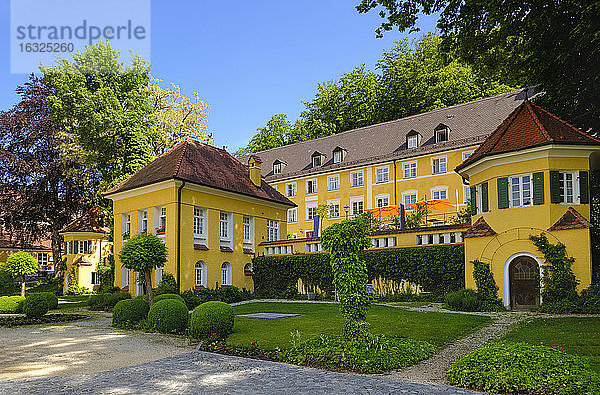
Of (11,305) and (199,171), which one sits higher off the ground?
(199,171)

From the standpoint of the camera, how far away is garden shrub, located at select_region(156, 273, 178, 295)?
73.8 ft

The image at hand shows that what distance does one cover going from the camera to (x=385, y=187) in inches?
1570

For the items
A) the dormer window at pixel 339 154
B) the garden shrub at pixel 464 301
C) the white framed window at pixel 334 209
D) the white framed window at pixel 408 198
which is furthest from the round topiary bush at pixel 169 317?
the dormer window at pixel 339 154

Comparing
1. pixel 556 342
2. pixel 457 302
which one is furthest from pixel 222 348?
pixel 457 302

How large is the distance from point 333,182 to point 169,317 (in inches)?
1176

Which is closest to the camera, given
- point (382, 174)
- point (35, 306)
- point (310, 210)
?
point (35, 306)

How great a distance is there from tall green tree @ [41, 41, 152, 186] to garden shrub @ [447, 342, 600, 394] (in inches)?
1028

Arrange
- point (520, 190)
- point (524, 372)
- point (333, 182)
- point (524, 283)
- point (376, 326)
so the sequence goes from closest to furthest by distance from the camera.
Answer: point (524, 372)
point (376, 326)
point (524, 283)
point (520, 190)
point (333, 182)

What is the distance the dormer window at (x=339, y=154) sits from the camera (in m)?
43.5

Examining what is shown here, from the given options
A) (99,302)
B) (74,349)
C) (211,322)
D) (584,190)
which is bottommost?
(99,302)

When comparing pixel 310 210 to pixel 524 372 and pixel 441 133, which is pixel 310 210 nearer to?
pixel 441 133

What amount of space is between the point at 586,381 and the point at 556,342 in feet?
11.9

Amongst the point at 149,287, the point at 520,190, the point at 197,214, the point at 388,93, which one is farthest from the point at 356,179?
the point at 149,287

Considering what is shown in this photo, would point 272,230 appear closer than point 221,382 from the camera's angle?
No
